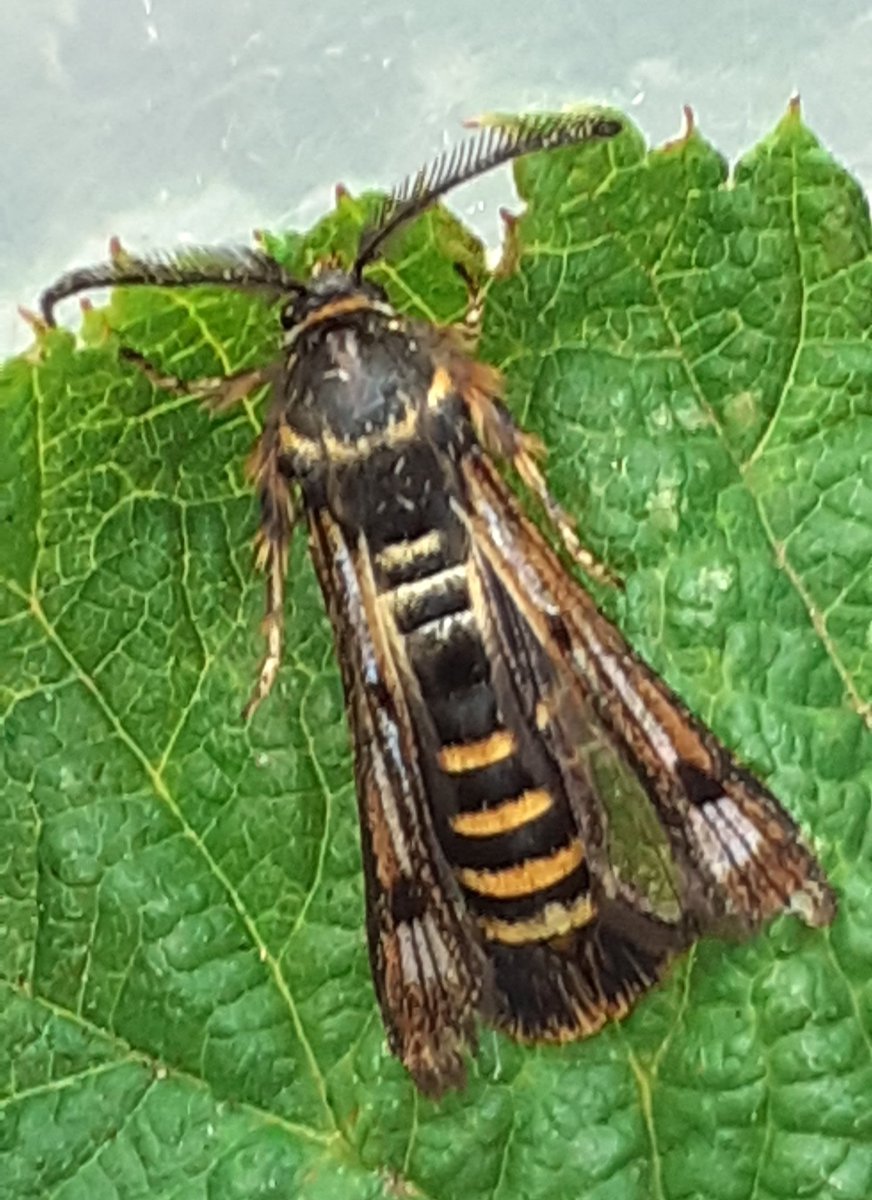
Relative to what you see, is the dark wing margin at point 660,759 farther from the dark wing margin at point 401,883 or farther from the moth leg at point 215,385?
the moth leg at point 215,385

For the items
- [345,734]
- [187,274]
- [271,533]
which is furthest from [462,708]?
[187,274]

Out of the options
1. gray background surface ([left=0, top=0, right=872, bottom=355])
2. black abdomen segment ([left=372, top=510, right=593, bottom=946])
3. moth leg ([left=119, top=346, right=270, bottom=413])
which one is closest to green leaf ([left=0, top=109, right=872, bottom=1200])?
moth leg ([left=119, top=346, right=270, bottom=413])

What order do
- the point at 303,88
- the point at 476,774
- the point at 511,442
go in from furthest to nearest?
the point at 303,88
the point at 511,442
the point at 476,774

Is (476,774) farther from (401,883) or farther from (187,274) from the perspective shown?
(187,274)

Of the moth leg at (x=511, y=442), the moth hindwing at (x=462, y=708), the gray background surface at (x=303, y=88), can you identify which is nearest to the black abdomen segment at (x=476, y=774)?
the moth hindwing at (x=462, y=708)

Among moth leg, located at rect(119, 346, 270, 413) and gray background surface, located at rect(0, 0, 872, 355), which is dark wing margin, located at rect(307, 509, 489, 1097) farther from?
gray background surface, located at rect(0, 0, 872, 355)

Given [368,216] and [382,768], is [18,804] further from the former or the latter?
[368,216]
